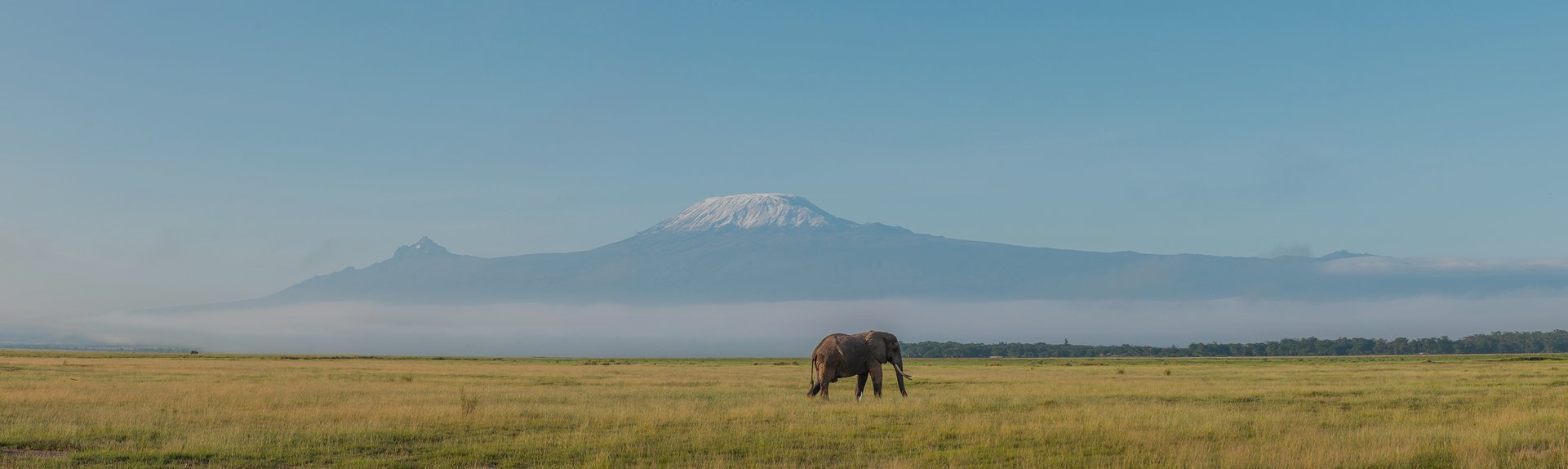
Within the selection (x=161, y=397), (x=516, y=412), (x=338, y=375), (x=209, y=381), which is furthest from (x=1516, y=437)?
(x=338, y=375)

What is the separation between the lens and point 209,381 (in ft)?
140

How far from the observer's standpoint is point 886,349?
33.5 m

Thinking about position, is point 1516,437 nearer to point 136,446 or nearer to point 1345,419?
point 1345,419

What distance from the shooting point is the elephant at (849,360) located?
1229 inches

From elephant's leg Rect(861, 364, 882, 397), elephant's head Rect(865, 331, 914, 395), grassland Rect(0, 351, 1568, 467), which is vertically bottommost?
grassland Rect(0, 351, 1568, 467)

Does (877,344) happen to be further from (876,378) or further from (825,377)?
(825,377)

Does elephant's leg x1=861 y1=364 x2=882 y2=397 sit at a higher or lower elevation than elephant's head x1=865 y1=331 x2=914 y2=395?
lower

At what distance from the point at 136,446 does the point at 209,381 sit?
90.6 ft

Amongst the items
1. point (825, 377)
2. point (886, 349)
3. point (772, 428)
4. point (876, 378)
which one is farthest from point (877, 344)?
point (772, 428)

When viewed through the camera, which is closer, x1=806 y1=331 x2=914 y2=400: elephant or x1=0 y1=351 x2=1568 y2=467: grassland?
x1=0 y1=351 x2=1568 y2=467: grassland

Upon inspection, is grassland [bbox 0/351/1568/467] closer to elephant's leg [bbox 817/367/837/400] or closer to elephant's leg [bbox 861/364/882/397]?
elephant's leg [bbox 817/367/837/400]

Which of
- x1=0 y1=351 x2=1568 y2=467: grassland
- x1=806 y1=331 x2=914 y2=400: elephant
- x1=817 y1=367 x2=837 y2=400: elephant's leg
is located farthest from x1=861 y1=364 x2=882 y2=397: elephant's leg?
x1=817 y1=367 x2=837 y2=400: elephant's leg

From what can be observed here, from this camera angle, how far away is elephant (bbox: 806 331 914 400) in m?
31.2

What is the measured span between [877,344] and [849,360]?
1.81 meters
